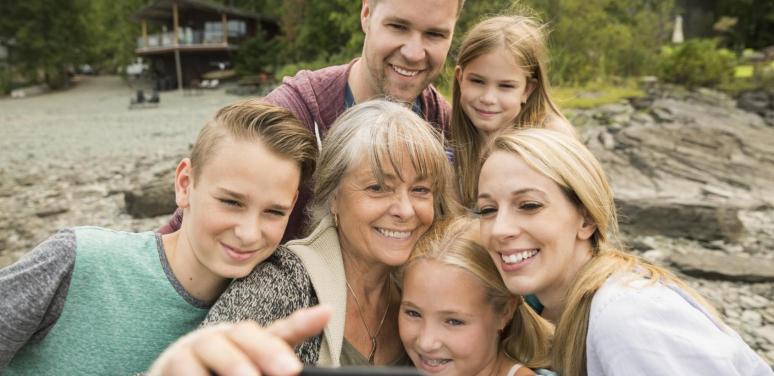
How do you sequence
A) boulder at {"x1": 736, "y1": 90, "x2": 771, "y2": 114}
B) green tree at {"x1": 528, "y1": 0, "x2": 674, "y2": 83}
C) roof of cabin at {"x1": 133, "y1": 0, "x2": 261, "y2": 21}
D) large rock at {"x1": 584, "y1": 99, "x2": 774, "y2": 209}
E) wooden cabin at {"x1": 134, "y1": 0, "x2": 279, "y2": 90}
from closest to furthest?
large rock at {"x1": 584, "y1": 99, "x2": 774, "y2": 209} < green tree at {"x1": 528, "y1": 0, "x2": 674, "y2": 83} < boulder at {"x1": 736, "y1": 90, "x2": 771, "y2": 114} < roof of cabin at {"x1": 133, "y1": 0, "x2": 261, "y2": 21} < wooden cabin at {"x1": 134, "y1": 0, "x2": 279, "y2": 90}

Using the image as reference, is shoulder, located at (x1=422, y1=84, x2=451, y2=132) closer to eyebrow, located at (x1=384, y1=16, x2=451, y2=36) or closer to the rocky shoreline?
eyebrow, located at (x1=384, y1=16, x2=451, y2=36)

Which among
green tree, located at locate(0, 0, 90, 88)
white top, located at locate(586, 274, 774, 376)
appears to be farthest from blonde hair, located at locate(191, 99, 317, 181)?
green tree, located at locate(0, 0, 90, 88)

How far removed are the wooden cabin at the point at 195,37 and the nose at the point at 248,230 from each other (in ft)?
111

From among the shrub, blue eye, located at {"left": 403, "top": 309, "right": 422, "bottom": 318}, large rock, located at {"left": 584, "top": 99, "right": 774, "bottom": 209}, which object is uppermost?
blue eye, located at {"left": 403, "top": 309, "right": 422, "bottom": 318}

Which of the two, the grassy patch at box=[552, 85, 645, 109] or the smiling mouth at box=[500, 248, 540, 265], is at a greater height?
the smiling mouth at box=[500, 248, 540, 265]

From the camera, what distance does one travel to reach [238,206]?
247 cm

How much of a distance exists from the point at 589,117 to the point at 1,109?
24412 mm

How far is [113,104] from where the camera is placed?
2972cm

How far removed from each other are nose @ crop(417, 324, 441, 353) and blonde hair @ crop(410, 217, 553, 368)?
0.96ft

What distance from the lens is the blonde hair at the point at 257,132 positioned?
253 cm

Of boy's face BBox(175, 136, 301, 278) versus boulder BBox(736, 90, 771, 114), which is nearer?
boy's face BBox(175, 136, 301, 278)

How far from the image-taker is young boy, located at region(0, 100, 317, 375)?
93.4 inches

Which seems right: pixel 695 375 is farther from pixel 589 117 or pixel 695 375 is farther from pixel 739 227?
pixel 589 117

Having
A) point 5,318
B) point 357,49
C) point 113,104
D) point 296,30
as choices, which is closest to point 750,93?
point 357,49
